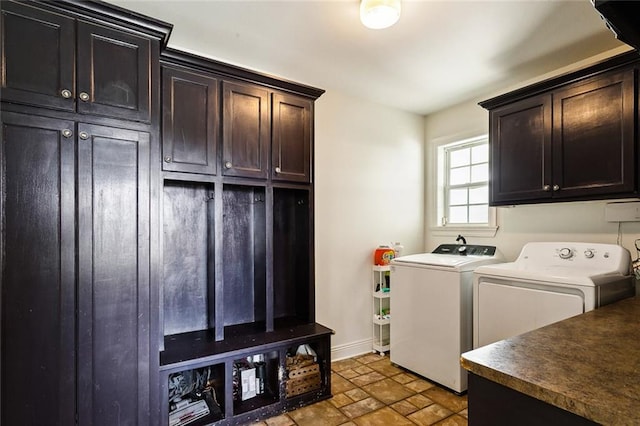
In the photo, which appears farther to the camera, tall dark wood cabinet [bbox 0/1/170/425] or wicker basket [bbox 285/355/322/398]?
wicker basket [bbox 285/355/322/398]

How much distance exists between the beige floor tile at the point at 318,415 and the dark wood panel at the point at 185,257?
2.92 ft

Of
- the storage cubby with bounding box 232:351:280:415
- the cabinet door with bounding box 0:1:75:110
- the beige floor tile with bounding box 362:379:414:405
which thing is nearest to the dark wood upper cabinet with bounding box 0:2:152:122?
the cabinet door with bounding box 0:1:75:110

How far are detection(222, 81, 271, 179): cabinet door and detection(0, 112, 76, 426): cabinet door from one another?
87cm

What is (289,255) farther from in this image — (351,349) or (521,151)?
(521,151)

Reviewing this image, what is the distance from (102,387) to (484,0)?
288 cm

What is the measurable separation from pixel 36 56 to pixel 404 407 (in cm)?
289

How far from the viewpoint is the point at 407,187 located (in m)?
3.61

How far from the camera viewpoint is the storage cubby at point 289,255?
2.64 meters

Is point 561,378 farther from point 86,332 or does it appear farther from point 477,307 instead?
point 86,332

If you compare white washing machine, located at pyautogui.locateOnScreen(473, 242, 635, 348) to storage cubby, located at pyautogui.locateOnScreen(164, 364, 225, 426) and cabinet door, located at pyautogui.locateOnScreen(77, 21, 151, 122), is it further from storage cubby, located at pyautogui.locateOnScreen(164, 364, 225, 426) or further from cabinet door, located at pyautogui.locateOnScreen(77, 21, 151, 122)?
cabinet door, located at pyautogui.locateOnScreen(77, 21, 151, 122)

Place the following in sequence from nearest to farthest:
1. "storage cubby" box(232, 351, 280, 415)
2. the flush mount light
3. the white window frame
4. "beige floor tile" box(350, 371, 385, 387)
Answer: the flush mount light → "storage cubby" box(232, 351, 280, 415) → "beige floor tile" box(350, 371, 385, 387) → the white window frame

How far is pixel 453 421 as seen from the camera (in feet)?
6.86

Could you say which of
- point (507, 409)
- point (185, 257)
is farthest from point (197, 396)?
point (507, 409)

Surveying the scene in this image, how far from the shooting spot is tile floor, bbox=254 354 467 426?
2.10m
